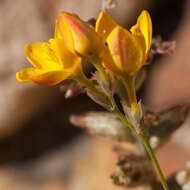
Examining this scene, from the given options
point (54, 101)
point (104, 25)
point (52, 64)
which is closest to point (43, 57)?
point (52, 64)

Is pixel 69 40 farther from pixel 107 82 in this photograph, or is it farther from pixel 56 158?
pixel 56 158

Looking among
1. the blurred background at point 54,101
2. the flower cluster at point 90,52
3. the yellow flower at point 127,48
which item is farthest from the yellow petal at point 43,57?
the blurred background at point 54,101

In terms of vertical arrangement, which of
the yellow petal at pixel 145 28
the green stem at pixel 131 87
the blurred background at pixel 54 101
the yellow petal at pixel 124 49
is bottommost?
the green stem at pixel 131 87

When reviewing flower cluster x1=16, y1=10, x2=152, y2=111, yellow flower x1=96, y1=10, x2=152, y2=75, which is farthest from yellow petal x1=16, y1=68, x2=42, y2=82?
yellow flower x1=96, y1=10, x2=152, y2=75

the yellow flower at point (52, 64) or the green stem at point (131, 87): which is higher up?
the yellow flower at point (52, 64)

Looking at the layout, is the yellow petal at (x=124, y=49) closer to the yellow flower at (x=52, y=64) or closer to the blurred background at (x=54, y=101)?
the yellow flower at (x=52, y=64)

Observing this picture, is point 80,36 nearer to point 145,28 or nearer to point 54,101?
point 145,28

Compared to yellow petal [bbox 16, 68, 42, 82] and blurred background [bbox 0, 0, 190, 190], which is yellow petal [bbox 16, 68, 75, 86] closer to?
yellow petal [bbox 16, 68, 42, 82]
